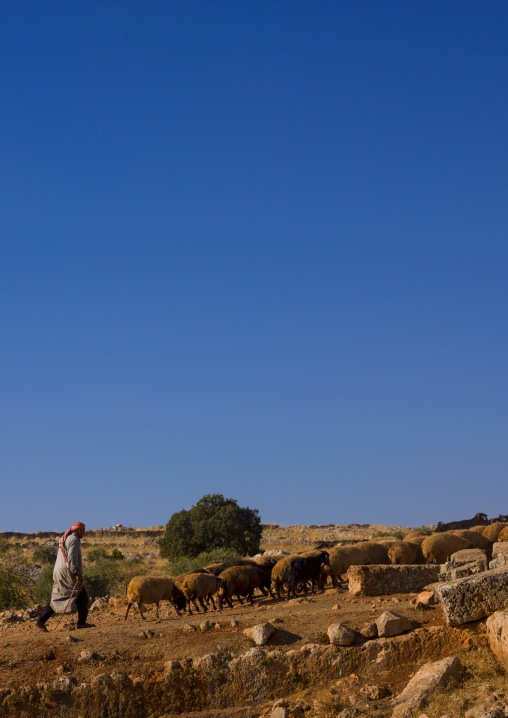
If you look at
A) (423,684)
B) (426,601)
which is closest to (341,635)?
(423,684)

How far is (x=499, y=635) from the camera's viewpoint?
11.3 meters

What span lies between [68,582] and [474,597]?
25.0 feet

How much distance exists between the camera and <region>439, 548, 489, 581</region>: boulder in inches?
555

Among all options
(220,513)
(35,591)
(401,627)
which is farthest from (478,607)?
(220,513)

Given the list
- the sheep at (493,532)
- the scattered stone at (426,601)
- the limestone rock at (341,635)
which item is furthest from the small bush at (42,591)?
the sheep at (493,532)

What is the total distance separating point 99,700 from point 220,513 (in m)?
25.3

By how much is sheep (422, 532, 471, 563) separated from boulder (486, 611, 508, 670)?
6.71 meters

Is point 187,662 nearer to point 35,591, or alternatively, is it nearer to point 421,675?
point 421,675

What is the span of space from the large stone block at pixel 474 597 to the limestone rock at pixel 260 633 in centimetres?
310

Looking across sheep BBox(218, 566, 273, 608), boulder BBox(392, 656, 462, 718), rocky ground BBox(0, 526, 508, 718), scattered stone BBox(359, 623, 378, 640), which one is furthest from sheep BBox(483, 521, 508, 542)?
boulder BBox(392, 656, 462, 718)

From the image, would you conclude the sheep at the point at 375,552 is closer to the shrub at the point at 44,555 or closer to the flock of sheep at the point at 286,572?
the flock of sheep at the point at 286,572

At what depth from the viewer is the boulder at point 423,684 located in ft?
34.0

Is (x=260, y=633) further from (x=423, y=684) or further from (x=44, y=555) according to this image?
(x=44, y=555)

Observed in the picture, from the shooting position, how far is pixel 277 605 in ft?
51.1
